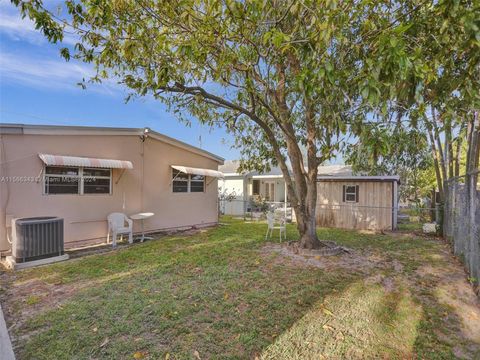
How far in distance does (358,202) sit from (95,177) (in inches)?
449

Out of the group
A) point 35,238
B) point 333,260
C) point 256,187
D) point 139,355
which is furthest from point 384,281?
point 256,187

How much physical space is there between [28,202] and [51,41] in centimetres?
479

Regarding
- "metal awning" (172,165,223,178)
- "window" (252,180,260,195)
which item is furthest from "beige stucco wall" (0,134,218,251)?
"window" (252,180,260,195)

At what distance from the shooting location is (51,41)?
5.29 m

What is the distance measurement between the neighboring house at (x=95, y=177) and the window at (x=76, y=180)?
0.03 meters

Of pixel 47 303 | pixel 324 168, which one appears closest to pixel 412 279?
pixel 47 303

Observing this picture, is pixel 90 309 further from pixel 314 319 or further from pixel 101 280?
pixel 314 319

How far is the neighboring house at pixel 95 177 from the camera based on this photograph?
303 inches

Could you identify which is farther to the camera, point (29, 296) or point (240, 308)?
point (29, 296)

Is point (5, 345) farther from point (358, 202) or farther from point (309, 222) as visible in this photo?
point (358, 202)

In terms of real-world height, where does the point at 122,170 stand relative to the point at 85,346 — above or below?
above

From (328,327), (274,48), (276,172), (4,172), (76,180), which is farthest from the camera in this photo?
(276,172)

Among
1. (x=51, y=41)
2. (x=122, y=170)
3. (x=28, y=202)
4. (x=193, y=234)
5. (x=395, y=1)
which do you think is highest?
(x=395, y=1)

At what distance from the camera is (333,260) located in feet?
24.2
